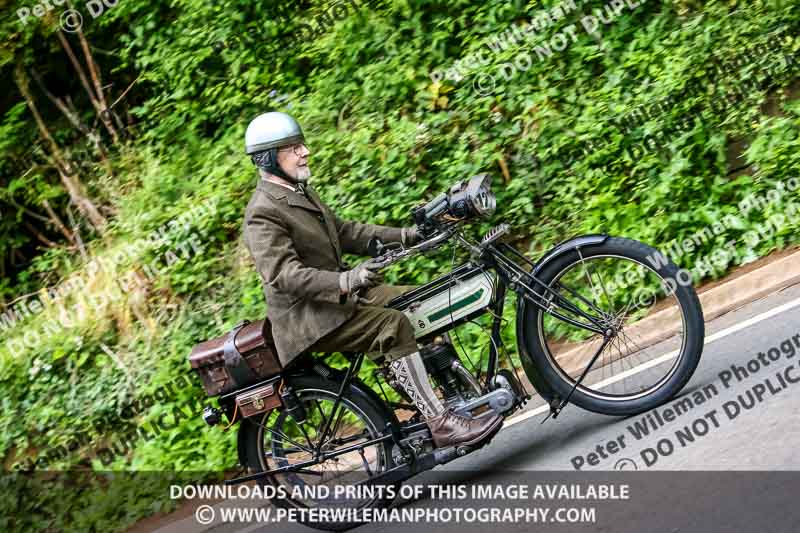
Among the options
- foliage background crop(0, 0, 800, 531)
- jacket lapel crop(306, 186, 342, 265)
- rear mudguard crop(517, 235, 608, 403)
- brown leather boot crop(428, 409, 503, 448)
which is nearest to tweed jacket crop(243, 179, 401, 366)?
jacket lapel crop(306, 186, 342, 265)

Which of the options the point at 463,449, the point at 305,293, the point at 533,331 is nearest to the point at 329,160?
the point at 305,293

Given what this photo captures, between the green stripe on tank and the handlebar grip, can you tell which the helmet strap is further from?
the green stripe on tank

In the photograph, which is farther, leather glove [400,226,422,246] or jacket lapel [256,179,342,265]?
leather glove [400,226,422,246]

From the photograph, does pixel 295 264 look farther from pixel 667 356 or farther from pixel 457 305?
pixel 667 356

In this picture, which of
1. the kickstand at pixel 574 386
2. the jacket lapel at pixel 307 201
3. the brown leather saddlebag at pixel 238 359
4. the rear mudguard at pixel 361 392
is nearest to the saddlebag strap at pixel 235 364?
the brown leather saddlebag at pixel 238 359

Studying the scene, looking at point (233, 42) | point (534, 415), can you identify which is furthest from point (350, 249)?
point (233, 42)

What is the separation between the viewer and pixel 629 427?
5312 mm

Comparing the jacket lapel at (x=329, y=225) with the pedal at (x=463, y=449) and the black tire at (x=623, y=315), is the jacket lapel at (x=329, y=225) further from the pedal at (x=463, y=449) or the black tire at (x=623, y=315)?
the pedal at (x=463, y=449)

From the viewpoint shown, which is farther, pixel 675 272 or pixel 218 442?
pixel 218 442

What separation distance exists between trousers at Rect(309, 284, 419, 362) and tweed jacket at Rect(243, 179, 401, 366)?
0.28 ft

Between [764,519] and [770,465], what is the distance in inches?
17.5

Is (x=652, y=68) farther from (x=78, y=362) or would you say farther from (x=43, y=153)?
(x=43, y=153)

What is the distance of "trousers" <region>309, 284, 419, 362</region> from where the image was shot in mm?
5281

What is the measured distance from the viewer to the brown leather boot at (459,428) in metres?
5.29
